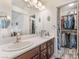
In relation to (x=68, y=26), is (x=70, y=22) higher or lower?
higher

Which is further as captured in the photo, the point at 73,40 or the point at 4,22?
the point at 73,40

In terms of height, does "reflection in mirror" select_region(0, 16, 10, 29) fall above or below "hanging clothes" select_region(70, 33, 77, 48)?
above

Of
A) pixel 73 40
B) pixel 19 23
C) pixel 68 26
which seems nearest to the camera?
pixel 19 23

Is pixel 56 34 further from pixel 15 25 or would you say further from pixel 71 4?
pixel 15 25

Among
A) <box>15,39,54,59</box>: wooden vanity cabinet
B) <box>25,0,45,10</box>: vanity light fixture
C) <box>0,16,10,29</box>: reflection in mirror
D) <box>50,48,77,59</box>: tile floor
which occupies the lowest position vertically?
<box>50,48,77,59</box>: tile floor

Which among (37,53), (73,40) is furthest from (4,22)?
(73,40)

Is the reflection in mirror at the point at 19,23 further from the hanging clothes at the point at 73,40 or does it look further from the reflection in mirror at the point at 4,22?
the hanging clothes at the point at 73,40

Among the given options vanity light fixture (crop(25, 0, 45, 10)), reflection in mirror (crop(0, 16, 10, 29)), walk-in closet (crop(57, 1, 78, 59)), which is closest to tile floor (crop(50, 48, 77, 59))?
walk-in closet (crop(57, 1, 78, 59))

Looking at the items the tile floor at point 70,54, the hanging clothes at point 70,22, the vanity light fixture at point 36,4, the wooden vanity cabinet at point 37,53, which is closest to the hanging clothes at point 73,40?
the tile floor at point 70,54

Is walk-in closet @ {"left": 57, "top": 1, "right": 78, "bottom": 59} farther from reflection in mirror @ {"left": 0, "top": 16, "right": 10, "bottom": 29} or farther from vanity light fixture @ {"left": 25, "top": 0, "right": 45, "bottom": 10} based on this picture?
reflection in mirror @ {"left": 0, "top": 16, "right": 10, "bottom": 29}

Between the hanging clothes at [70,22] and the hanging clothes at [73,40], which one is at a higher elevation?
the hanging clothes at [70,22]

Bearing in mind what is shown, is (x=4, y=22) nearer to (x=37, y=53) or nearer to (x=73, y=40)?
(x=37, y=53)

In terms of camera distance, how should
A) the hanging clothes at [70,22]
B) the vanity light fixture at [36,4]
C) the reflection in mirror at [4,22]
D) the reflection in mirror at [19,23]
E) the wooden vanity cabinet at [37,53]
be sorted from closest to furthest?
the wooden vanity cabinet at [37,53]
the reflection in mirror at [4,22]
the reflection in mirror at [19,23]
the vanity light fixture at [36,4]
the hanging clothes at [70,22]

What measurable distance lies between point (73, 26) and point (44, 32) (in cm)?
122
